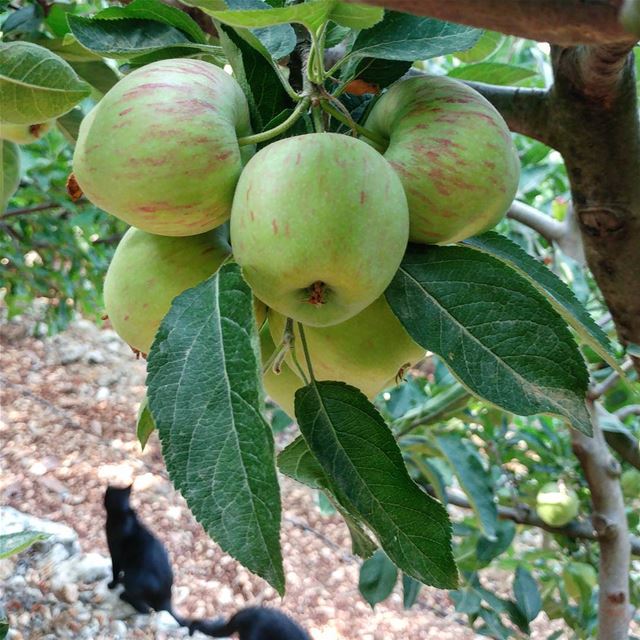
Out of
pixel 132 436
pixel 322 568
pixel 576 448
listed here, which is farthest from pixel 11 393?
pixel 576 448

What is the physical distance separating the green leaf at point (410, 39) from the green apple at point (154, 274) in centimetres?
19

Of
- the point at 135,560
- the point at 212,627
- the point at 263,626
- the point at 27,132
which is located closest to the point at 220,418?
the point at 27,132

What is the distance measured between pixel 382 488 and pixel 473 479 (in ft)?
2.92

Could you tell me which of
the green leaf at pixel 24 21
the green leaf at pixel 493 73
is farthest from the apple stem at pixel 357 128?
the green leaf at pixel 24 21

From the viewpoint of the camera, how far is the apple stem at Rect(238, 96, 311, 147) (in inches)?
21.6

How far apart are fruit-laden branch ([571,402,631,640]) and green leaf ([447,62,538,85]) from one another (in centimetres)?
59

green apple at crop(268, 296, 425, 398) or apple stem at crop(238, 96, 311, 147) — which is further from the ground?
apple stem at crop(238, 96, 311, 147)

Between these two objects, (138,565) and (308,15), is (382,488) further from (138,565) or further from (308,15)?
(138,565)

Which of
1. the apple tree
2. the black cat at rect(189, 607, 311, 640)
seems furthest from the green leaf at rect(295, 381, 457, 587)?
the black cat at rect(189, 607, 311, 640)

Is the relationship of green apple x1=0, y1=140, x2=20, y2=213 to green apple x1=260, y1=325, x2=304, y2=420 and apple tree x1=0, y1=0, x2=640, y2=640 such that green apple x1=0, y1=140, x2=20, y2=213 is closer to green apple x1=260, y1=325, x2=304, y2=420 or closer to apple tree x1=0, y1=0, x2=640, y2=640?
apple tree x1=0, y1=0, x2=640, y2=640

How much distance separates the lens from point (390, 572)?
64.8 inches

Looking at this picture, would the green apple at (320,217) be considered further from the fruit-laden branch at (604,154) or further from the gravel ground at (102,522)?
the gravel ground at (102,522)

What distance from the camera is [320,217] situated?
1.57 ft

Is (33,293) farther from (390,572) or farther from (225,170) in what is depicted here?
(225,170)
